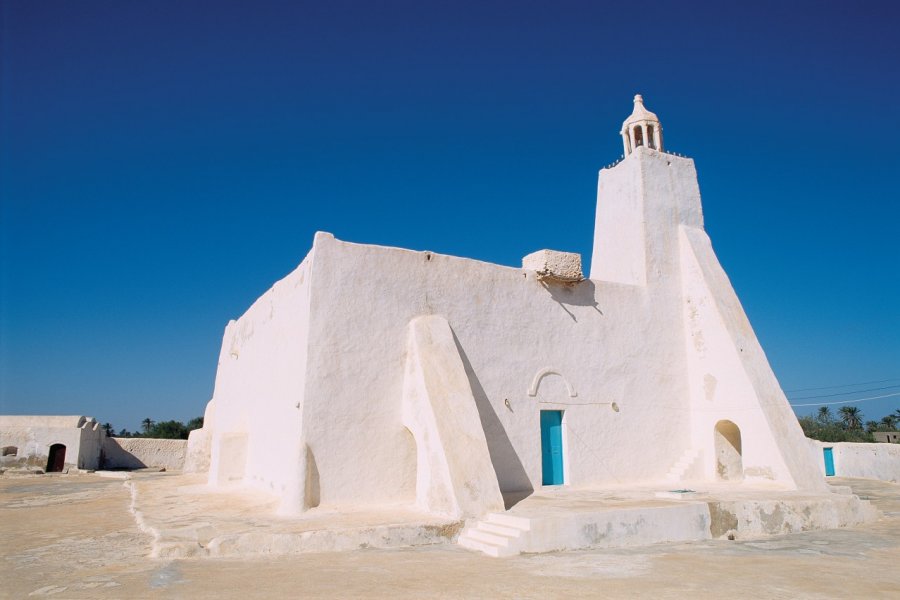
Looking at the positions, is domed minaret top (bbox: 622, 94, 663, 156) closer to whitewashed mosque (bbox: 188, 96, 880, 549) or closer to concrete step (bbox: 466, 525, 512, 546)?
whitewashed mosque (bbox: 188, 96, 880, 549)

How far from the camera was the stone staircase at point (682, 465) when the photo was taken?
13.2 meters

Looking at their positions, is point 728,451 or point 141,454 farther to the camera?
point 141,454

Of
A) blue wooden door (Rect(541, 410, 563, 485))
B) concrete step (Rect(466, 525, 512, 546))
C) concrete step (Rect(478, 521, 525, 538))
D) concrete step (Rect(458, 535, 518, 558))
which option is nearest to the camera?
concrete step (Rect(458, 535, 518, 558))

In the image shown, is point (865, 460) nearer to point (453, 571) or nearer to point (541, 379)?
point (541, 379)

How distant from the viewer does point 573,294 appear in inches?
511

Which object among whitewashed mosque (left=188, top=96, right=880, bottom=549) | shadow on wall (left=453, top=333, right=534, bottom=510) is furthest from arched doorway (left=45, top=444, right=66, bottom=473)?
shadow on wall (left=453, top=333, right=534, bottom=510)

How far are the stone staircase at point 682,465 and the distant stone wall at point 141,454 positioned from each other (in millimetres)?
20107

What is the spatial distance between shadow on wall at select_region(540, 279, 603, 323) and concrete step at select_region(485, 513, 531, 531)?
5.49 m

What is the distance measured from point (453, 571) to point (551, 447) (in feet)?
19.3

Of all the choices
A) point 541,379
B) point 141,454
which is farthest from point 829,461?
point 141,454

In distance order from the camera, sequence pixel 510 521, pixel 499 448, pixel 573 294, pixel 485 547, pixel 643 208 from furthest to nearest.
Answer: pixel 643 208 → pixel 573 294 → pixel 499 448 → pixel 510 521 → pixel 485 547

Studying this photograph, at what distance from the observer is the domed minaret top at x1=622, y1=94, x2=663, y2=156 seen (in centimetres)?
1570

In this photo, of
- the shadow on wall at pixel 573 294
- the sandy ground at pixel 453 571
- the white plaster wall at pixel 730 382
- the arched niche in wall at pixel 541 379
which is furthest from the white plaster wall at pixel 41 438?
the white plaster wall at pixel 730 382

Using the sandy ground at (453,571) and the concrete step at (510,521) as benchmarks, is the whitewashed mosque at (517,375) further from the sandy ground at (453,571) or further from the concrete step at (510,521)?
the sandy ground at (453,571)
